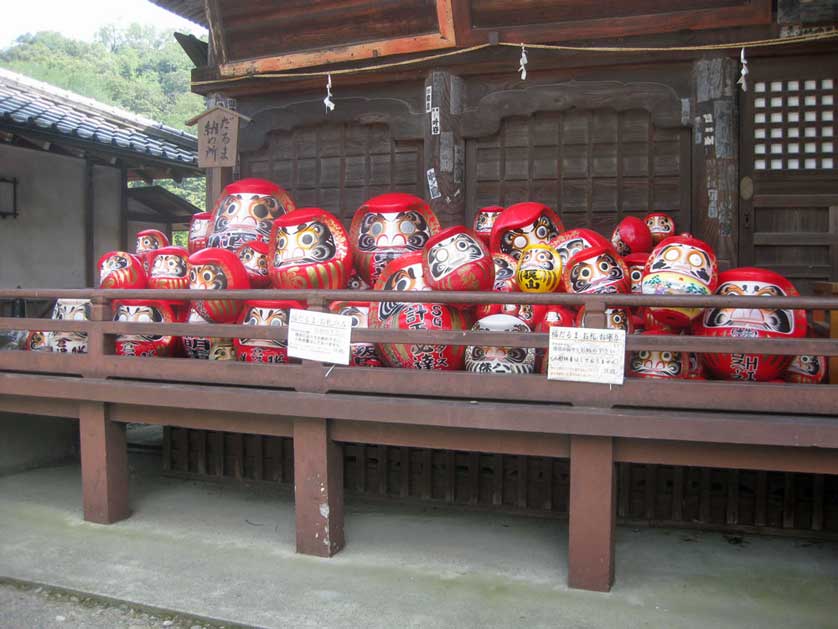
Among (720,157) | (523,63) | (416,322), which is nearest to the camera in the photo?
(416,322)

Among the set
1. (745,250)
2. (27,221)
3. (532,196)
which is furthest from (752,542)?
(27,221)

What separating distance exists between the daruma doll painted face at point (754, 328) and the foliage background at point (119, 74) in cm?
3116

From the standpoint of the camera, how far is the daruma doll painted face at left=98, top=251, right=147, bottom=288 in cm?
534

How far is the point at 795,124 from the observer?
550 centimetres

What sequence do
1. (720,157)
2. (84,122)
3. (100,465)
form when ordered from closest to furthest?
1. (100,465)
2. (720,157)
3. (84,122)

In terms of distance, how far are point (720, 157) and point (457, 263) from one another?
2578 mm

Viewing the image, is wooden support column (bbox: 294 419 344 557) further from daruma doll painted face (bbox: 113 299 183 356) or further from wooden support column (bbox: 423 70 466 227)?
wooden support column (bbox: 423 70 466 227)

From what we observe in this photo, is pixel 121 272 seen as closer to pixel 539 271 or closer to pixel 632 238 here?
pixel 539 271

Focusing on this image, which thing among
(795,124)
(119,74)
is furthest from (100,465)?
(119,74)

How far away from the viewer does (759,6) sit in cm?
530

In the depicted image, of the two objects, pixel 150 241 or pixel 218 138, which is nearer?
pixel 218 138

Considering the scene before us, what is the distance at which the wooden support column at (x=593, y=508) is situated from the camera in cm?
384

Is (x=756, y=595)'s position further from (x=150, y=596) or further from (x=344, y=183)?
(x=344, y=183)

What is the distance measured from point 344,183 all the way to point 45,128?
3.83 meters
